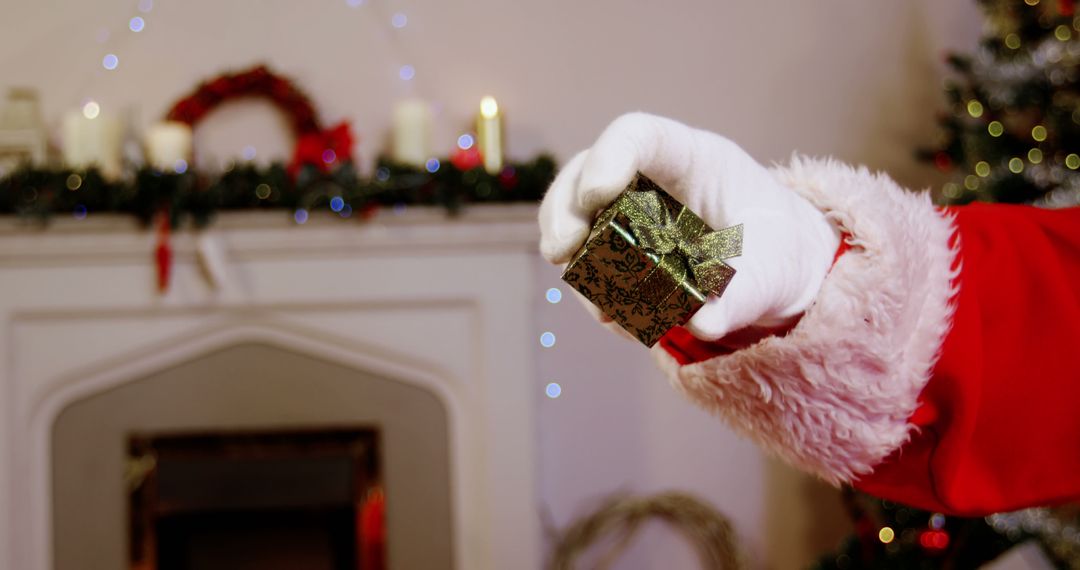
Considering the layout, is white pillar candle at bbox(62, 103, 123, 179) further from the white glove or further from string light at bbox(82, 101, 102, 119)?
the white glove

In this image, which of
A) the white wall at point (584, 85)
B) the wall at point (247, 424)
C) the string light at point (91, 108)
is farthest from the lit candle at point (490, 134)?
the string light at point (91, 108)

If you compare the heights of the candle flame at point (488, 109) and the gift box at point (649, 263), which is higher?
the candle flame at point (488, 109)

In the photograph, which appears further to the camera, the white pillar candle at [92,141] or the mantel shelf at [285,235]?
the white pillar candle at [92,141]

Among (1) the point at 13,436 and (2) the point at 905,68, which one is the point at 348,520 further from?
(2) the point at 905,68

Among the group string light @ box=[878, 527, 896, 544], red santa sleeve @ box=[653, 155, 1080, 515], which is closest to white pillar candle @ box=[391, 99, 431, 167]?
string light @ box=[878, 527, 896, 544]

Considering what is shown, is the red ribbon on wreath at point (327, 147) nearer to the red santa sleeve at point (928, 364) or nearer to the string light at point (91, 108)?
the string light at point (91, 108)

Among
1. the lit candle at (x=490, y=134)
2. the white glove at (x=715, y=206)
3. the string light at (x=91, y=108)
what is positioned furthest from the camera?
the string light at (x=91, y=108)

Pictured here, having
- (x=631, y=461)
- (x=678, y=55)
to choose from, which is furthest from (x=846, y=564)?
(x=678, y=55)

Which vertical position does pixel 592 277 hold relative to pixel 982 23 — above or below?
below
